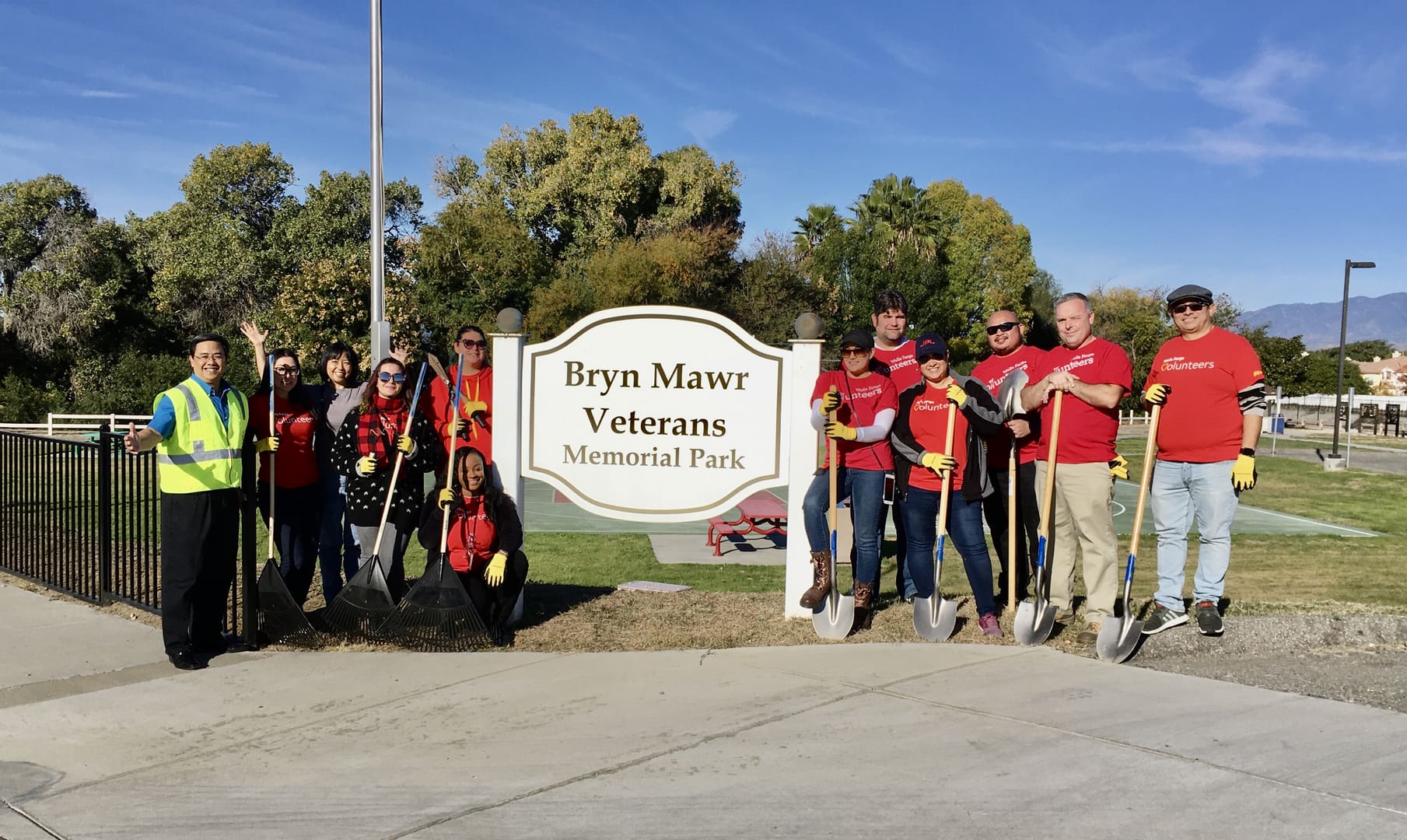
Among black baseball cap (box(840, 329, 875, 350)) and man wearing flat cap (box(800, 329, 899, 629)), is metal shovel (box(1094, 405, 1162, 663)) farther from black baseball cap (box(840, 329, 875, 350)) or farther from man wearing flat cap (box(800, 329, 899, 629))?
black baseball cap (box(840, 329, 875, 350))

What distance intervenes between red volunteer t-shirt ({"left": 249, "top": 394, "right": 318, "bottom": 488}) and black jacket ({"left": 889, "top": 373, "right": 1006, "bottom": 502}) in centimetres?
345

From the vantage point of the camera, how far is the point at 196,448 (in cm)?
579

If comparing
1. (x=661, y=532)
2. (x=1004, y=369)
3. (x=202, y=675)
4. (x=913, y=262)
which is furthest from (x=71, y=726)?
(x=913, y=262)

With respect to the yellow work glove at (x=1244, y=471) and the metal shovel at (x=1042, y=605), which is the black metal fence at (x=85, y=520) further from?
the yellow work glove at (x=1244, y=471)

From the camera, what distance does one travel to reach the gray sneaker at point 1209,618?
5762mm

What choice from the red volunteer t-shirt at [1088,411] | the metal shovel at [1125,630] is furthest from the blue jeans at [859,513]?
the metal shovel at [1125,630]

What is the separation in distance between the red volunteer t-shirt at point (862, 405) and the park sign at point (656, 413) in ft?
1.26

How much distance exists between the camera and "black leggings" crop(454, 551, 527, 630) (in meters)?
6.13

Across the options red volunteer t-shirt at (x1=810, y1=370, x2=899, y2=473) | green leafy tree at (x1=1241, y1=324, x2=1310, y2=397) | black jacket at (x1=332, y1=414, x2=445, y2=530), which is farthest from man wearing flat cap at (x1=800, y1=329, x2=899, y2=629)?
green leafy tree at (x1=1241, y1=324, x2=1310, y2=397)

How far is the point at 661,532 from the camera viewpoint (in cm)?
1304

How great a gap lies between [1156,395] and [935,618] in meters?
1.68

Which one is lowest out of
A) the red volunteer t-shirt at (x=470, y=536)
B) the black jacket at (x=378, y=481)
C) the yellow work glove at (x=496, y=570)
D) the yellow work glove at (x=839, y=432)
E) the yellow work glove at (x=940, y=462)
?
the yellow work glove at (x=496, y=570)

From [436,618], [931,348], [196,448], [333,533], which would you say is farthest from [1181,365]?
[196,448]

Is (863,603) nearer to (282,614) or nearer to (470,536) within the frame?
(470,536)
